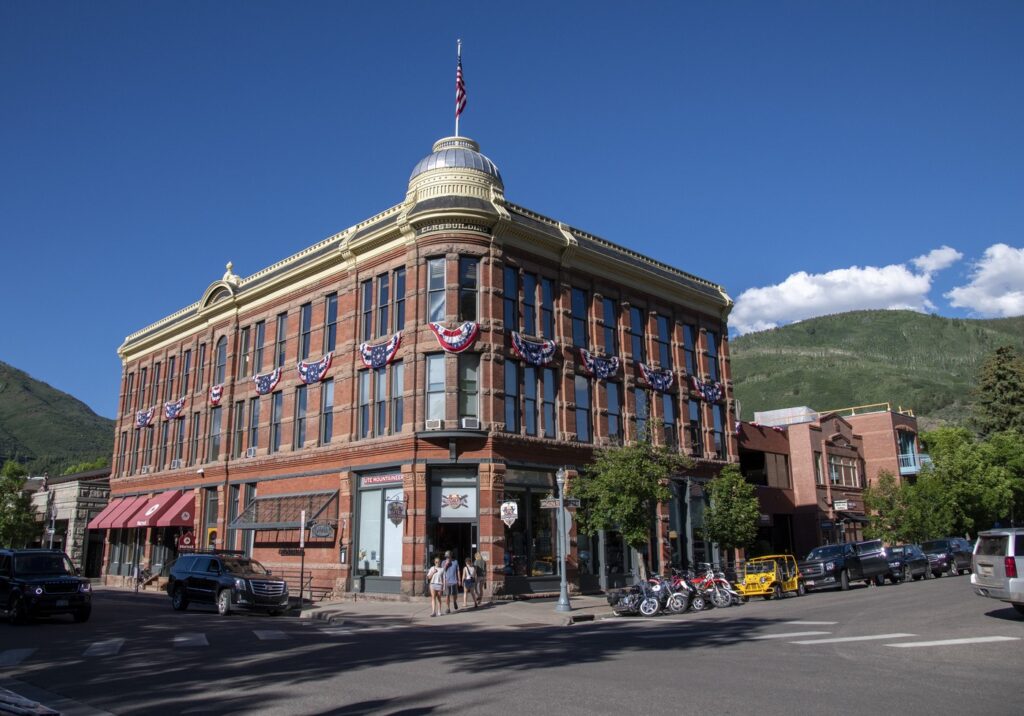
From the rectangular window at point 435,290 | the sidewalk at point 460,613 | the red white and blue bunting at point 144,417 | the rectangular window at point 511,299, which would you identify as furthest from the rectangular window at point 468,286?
the red white and blue bunting at point 144,417

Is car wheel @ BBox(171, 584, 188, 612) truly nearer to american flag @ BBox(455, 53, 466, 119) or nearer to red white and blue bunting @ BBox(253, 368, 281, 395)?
red white and blue bunting @ BBox(253, 368, 281, 395)

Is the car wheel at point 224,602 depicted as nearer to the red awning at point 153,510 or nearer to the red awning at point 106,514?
the red awning at point 153,510

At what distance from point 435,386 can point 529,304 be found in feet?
18.2

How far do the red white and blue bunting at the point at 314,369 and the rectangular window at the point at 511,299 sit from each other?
8197 millimetres

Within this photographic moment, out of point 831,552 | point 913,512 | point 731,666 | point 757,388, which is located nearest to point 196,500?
point 831,552

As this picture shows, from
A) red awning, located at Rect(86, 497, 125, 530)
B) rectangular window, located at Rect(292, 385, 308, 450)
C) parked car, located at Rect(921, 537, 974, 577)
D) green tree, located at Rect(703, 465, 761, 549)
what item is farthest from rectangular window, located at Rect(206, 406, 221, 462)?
parked car, located at Rect(921, 537, 974, 577)

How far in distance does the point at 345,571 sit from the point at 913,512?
1410 inches

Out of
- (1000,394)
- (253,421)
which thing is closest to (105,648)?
(253,421)

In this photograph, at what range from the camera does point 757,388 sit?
19150 cm

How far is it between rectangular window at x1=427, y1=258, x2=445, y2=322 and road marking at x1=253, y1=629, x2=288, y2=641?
550 inches

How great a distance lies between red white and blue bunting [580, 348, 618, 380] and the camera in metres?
33.8

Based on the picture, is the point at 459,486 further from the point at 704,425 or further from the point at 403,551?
the point at 704,425

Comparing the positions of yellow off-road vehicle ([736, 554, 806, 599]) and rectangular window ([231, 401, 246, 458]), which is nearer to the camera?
yellow off-road vehicle ([736, 554, 806, 599])

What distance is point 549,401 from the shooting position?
1262 inches
